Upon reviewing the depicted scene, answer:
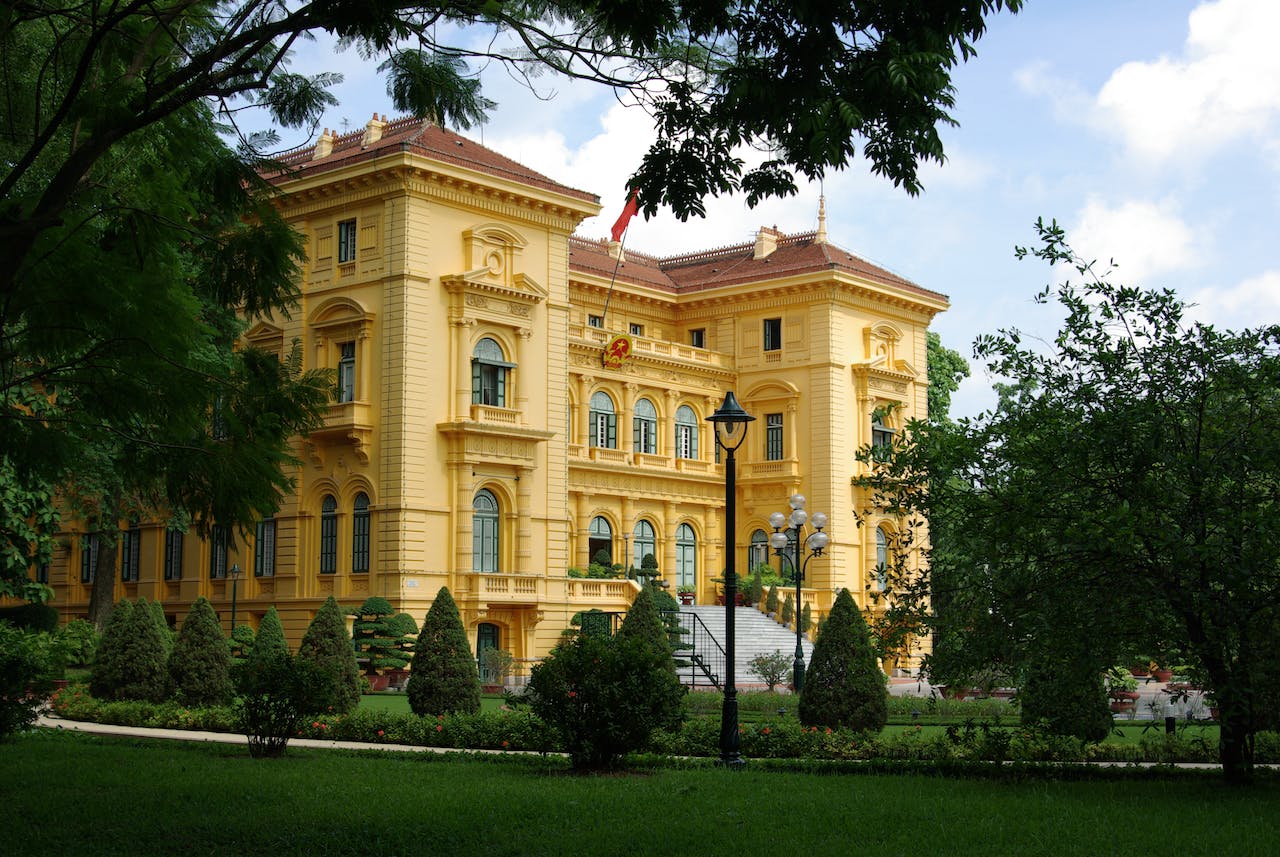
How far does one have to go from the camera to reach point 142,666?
23734mm

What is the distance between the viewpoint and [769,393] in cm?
4928

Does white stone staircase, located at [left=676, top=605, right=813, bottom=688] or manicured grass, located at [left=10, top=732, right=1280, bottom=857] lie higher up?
white stone staircase, located at [left=676, top=605, right=813, bottom=688]

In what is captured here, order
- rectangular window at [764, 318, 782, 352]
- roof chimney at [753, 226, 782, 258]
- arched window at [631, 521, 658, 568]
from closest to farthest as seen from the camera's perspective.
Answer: arched window at [631, 521, 658, 568]
rectangular window at [764, 318, 782, 352]
roof chimney at [753, 226, 782, 258]

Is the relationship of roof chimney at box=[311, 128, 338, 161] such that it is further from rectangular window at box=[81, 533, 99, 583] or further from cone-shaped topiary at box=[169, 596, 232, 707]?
cone-shaped topiary at box=[169, 596, 232, 707]

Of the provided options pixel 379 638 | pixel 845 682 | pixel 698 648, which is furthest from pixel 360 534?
pixel 845 682

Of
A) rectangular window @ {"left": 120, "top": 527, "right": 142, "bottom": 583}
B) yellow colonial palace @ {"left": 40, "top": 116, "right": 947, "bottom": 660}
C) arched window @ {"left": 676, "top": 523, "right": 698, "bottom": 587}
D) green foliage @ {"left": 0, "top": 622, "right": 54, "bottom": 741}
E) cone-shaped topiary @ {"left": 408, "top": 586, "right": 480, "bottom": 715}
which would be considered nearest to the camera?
green foliage @ {"left": 0, "top": 622, "right": 54, "bottom": 741}

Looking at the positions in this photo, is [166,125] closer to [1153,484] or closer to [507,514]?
Answer: [1153,484]

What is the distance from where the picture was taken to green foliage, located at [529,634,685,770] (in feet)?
50.3

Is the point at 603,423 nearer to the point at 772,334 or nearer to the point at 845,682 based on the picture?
the point at 772,334

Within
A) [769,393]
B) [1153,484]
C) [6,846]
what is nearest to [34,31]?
[6,846]

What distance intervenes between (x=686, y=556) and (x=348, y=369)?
14.6 m

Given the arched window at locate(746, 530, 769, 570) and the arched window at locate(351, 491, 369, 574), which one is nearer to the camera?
the arched window at locate(351, 491, 369, 574)

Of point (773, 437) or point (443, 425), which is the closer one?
point (443, 425)

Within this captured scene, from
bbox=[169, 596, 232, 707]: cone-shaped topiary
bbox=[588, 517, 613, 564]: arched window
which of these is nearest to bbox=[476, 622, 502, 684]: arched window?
bbox=[588, 517, 613, 564]: arched window
